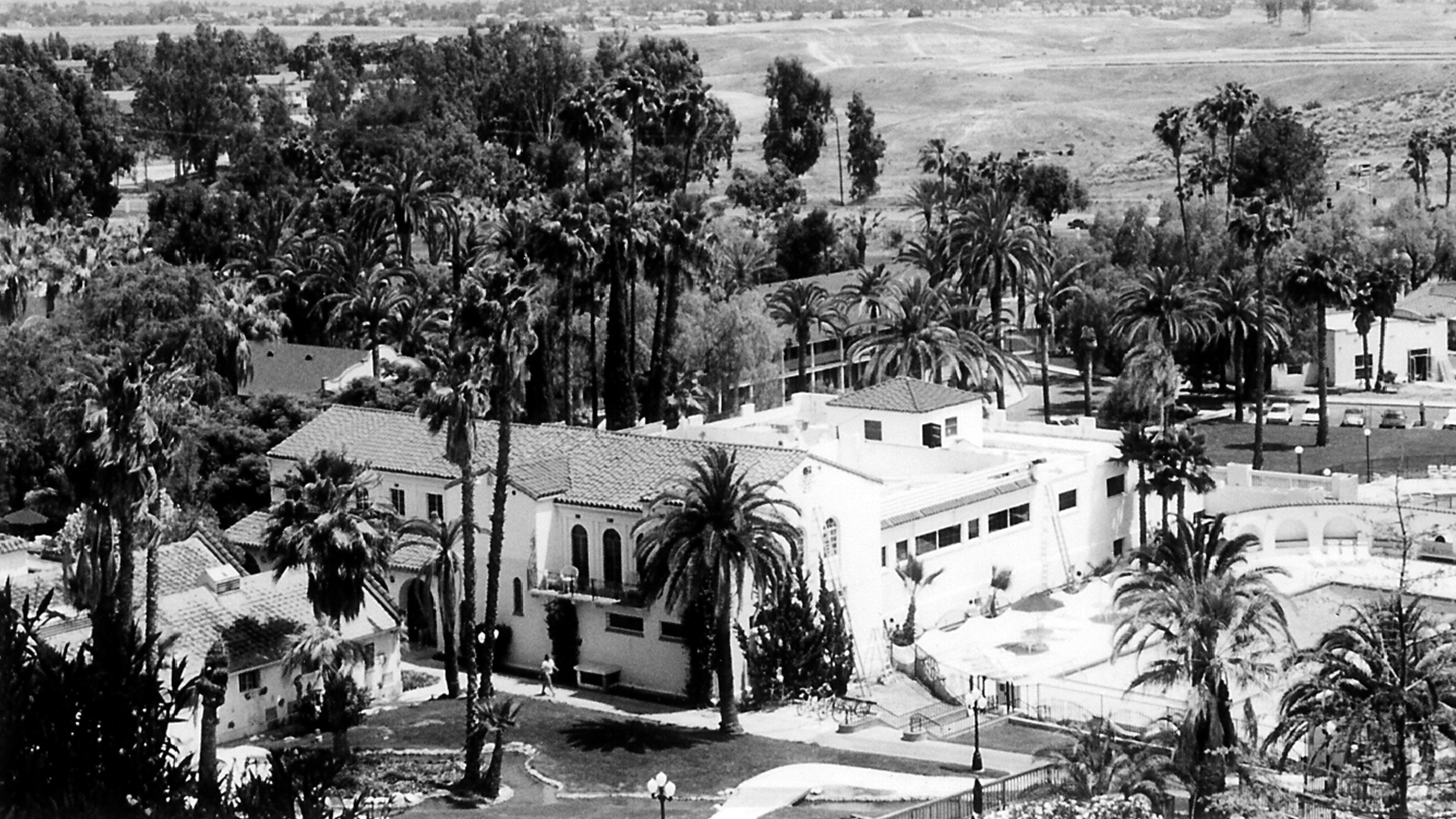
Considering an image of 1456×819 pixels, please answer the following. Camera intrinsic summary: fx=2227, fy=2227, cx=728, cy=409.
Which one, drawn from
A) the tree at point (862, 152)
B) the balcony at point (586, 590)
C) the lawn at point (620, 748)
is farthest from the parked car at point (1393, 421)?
the tree at point (862, 152)

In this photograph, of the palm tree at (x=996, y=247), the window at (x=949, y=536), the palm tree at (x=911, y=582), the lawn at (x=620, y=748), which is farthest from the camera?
the palm tree at (x=996, y=247)

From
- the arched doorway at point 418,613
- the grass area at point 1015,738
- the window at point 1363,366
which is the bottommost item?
the window at point 1363,366

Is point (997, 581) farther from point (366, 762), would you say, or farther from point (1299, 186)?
point (1299, 186)

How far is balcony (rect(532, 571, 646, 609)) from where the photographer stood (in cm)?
5578

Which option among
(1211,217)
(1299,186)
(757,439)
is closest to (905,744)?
(757,439)

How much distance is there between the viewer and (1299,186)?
138 metres

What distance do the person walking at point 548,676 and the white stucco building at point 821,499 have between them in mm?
1128

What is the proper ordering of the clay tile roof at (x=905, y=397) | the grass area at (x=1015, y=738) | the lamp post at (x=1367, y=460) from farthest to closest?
the lamp post at (x=1367, y=460), the clay tile roof at (x=905, y=397), the grass area at (x=1015, y=738)

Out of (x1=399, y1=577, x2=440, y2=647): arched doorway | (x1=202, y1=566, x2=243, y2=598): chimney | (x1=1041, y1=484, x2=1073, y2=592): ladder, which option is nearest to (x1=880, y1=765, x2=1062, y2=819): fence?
(x1=202, y1=566, x2=243, y2=598): chimney

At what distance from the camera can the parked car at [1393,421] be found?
310 feet

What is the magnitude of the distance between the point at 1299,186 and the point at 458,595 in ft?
302

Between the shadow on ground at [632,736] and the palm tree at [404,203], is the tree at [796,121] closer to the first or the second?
the palm tree at [404,203]

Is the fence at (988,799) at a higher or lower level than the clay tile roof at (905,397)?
lower

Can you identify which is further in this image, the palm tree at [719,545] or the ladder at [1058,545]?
the ladder at [1058,545]
